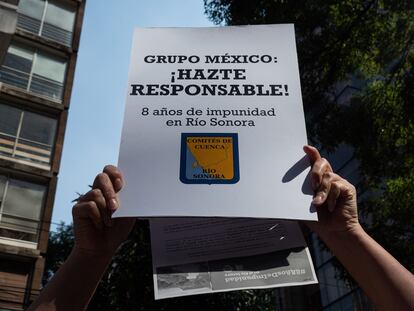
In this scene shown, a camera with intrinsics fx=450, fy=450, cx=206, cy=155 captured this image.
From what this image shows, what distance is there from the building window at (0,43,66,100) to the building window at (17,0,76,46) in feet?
2.95

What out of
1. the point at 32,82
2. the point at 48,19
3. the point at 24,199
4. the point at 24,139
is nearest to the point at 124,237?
the point at 24,199

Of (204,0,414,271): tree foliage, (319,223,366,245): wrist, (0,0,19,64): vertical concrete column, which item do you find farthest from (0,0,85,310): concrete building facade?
(319,223,366,245): wrist

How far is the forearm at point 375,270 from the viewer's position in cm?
129

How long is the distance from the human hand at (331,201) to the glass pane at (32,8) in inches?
679

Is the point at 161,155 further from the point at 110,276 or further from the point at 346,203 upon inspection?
the point at 110,276

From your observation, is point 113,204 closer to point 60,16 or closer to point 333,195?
point 333,195

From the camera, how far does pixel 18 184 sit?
13695mm

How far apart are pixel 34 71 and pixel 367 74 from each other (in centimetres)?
1231

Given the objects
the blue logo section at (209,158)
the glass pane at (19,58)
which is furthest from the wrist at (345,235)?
the glass pane at (19,58)

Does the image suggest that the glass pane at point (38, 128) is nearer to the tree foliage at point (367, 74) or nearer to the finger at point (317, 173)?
the tree foliage at point (367, 74)

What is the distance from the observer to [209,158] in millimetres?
1481

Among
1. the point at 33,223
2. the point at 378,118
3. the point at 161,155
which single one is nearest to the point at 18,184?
the point at 33,223

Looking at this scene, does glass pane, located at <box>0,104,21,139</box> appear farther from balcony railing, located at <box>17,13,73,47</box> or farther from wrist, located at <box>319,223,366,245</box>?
wrist, located at <box>319,223,366,245</box>

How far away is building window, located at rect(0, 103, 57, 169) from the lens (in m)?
14.2
